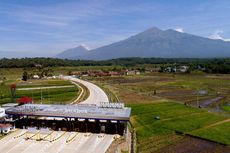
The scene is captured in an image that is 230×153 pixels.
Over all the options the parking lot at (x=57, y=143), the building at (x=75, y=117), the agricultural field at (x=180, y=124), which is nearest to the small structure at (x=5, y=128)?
the parking lot at (x=57, y=143)

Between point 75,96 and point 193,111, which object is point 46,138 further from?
point 75,96

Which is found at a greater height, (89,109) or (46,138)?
(89,109)

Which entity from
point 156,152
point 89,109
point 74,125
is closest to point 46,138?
point 74,125

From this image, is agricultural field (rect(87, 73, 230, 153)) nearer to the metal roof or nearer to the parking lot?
the metal roof

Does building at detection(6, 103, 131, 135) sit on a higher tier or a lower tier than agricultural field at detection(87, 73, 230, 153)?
higher

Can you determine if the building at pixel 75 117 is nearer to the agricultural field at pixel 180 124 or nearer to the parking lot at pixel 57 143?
the parking lot at pixel 57 143

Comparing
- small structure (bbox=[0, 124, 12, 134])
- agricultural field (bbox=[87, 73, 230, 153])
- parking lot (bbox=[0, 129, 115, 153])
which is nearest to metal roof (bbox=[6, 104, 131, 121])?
parking lot (bbox=[0, 129, 115, 153])

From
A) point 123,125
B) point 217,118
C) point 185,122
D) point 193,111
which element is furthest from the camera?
point 193,111

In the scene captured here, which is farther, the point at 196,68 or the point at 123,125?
the point at 196,68
